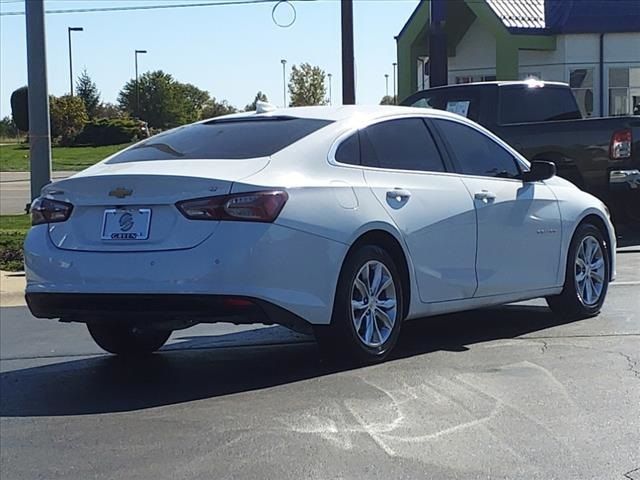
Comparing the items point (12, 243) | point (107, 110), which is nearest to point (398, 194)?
point (12, 243)

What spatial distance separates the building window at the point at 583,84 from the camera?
29438 mm

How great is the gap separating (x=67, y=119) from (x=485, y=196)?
57517mm

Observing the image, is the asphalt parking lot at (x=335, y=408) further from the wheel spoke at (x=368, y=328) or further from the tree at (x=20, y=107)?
the tree at (x=20, y=107)

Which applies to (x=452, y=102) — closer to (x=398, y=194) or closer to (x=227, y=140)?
(x=398, y=194)

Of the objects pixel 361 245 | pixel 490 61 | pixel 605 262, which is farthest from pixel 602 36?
pixel 361 245

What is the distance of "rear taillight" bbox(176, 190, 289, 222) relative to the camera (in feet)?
19.4

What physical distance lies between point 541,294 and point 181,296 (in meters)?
3.20

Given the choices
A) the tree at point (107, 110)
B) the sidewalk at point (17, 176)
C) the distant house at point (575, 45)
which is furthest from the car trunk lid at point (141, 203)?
the tree at point (107, 110)

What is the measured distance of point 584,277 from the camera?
27.5ft

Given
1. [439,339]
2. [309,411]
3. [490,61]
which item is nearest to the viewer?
[309,411]

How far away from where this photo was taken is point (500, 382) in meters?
6.18

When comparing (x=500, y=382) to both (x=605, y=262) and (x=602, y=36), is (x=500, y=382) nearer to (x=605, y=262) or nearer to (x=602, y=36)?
(x=605, y=262)

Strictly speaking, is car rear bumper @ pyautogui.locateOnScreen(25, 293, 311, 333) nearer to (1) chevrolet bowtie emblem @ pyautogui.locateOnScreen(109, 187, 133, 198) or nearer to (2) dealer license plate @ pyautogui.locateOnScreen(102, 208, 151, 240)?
(2) dealer license plate @ pyautogui.locateOnScreen(102, 208, 151, 240)

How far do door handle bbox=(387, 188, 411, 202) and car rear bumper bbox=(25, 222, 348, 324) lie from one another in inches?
24.1
